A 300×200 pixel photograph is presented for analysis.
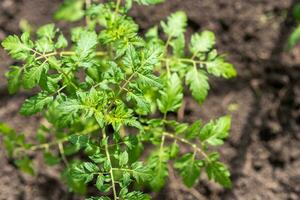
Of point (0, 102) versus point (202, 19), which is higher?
point (202, 19)

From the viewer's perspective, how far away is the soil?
297cm

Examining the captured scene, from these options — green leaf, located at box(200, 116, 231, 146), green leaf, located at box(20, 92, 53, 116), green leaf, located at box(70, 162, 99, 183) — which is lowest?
green leaf, located at box(200, 116, 231, 146)

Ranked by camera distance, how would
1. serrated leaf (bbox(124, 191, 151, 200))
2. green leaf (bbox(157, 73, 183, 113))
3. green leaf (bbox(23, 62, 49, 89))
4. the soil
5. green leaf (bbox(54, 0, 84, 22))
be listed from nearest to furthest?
serrated leaf (bbox(124, 191, 151, 200)), green leaf (bbox(23, 62, 49, 89)), green leaf (bbox(157, 73, 183, 113)), the soil, green leaf (bbox(54, 0, 84, 22))

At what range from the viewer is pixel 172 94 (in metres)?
2.39

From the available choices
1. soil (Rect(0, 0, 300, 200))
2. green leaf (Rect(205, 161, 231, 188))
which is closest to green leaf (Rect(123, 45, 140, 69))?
green leaf (Rect(205, 161, 231, 188))

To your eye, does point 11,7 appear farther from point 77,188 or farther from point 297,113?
point 297,113

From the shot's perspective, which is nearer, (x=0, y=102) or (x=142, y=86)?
(x=142, y=86)

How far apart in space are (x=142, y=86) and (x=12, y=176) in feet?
4.33

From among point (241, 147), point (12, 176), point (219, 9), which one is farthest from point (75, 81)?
point (219, 9)

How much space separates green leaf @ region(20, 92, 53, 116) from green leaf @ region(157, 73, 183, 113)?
1.87 ft

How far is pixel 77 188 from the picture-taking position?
2662mm

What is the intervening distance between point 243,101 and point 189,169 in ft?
3.03

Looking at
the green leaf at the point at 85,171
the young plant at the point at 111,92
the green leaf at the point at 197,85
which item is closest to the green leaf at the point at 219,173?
the young plant at the point at 111,92

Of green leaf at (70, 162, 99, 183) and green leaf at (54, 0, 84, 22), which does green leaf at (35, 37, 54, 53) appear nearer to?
green leaf at (70, 162, 99, 183)
